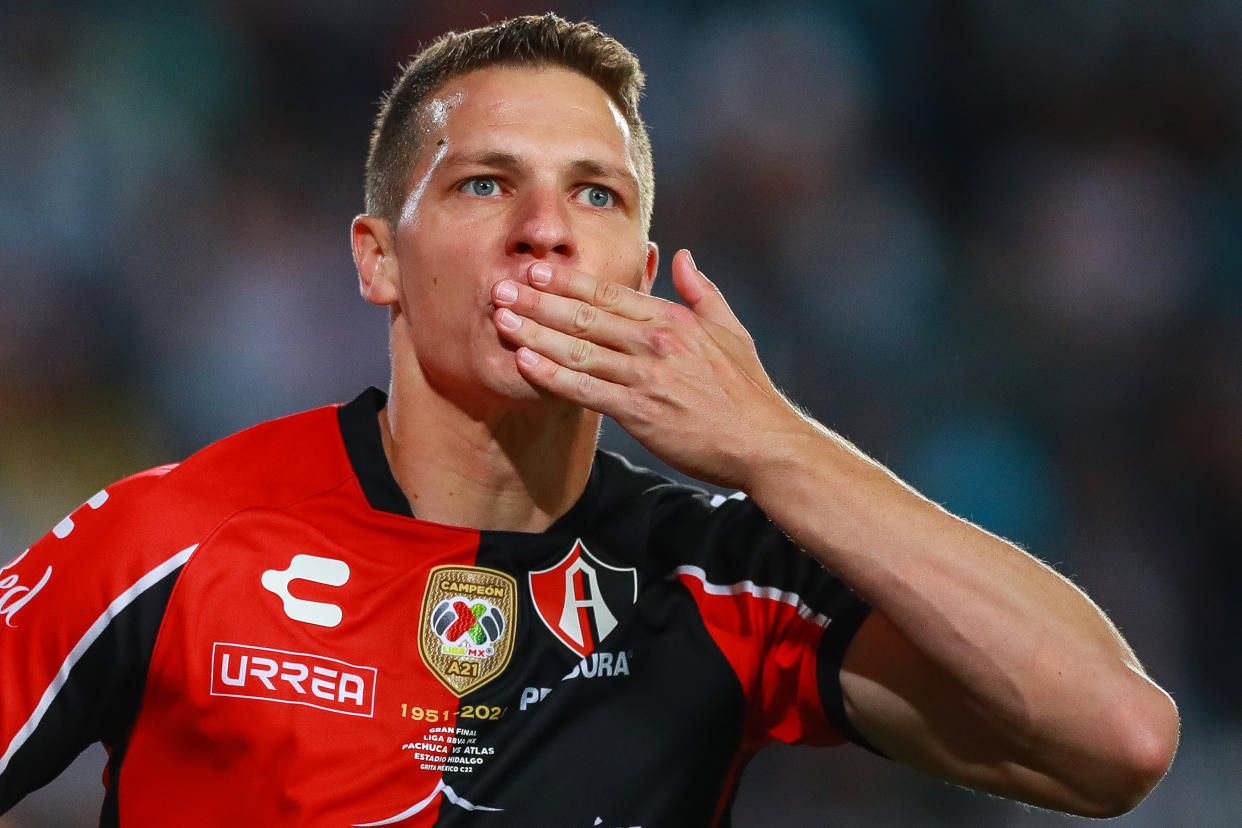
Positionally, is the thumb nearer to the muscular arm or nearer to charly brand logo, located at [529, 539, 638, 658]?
the muscular arm

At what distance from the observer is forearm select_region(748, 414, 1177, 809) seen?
175cm

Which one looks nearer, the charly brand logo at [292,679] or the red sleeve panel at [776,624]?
the charly brand logo at [292,679]

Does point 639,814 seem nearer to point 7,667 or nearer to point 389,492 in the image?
point 389,492

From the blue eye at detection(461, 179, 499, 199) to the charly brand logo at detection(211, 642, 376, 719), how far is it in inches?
34.9

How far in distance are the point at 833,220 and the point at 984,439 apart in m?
1.21

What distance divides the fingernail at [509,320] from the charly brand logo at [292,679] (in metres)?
0.67

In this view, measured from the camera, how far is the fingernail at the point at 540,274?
1.85m

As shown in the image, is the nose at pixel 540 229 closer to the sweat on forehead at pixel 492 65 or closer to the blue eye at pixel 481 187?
the blue eye at pixel 481 187

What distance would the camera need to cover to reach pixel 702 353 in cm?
183

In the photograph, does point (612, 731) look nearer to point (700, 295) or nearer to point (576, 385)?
point (576, 385)

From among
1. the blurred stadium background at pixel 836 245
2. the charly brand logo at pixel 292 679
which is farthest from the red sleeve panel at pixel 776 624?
the blurred stadium background at pixel 836 245

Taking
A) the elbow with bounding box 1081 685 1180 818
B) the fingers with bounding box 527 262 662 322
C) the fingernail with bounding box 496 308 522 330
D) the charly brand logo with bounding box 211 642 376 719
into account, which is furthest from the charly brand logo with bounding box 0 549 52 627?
the elbow with bounding box 1081 685 1180 818

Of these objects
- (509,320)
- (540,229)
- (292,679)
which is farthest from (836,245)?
(292,679)

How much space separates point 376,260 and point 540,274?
61cm
